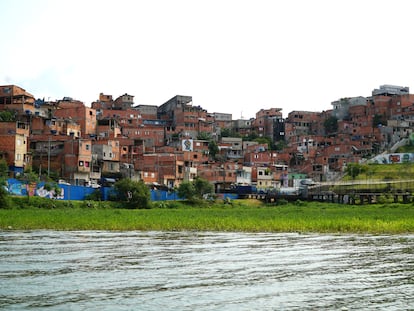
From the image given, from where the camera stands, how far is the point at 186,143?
266 feet

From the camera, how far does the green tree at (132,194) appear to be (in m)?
53.8

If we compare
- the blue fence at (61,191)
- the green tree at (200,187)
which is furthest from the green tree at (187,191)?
the blue fence at (61,191)

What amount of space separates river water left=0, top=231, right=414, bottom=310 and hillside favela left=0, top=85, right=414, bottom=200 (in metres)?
32.0

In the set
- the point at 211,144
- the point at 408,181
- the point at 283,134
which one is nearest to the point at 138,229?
the point at 408,181

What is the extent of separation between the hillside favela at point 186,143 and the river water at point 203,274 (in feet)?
105

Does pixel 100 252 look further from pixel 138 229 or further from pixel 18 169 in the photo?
pixel 18 169

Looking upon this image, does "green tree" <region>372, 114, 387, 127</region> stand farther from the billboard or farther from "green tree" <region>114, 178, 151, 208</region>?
"green tree" <region>114, 178, 151, 208</region>

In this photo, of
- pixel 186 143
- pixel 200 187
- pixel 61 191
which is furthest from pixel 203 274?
pixel 186 143

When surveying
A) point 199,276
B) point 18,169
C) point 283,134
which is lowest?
point 199,276

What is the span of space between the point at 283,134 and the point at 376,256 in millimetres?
87223

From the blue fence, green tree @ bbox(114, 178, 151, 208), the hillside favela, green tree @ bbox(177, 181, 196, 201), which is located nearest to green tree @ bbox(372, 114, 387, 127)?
the hillside favela

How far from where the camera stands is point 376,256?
19.6m

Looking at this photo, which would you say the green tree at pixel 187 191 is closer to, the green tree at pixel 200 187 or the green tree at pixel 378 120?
the green tree at pixel 200 187

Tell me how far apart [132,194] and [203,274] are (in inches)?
1552
